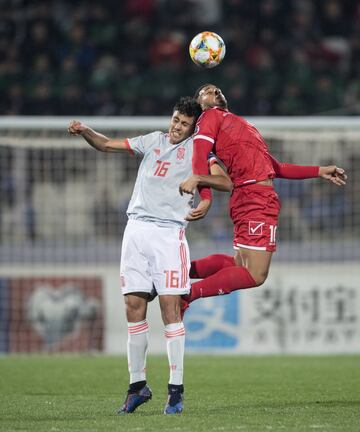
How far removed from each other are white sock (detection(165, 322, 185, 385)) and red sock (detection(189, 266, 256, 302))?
1.89ft

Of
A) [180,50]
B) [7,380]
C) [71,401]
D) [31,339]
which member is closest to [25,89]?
[180,50]

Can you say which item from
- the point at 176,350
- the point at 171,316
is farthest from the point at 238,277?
the point at 176,350

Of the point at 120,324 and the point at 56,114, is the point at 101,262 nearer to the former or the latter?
the point at 120,324

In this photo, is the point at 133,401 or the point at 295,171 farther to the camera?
the point at 295,171

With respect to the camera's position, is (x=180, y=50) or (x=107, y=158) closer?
(x=107, y=158)

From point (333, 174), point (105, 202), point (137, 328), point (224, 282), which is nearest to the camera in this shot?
point (137, 328)

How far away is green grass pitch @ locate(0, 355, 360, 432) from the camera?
6.33m

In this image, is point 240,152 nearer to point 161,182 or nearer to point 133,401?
point 161,182

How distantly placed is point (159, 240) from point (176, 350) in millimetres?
796

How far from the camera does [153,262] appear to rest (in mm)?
7047

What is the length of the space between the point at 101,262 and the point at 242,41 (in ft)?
21.3

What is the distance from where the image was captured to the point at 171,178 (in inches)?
280

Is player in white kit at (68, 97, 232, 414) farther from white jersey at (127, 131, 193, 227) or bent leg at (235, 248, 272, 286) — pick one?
bent leg at (235, 248, 272, 286)

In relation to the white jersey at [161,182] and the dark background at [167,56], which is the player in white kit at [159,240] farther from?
the dark background at [167,56]
